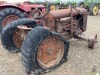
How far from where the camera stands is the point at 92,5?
13.0 meters

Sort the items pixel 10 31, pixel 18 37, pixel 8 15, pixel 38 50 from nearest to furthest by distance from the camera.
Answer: pixel 38 50
pixel 10 31
pixel 18 37
pixel 8 15

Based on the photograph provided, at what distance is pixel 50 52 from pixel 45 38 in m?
0.39

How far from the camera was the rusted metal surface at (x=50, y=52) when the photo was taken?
370cm

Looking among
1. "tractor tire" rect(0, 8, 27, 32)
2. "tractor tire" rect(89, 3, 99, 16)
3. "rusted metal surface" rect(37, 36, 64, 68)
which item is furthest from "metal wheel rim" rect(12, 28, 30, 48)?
"tractor tire" rect(89, 3, 99, 16)

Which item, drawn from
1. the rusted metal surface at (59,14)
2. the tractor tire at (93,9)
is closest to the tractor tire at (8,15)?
the rusted metal surface at (59,14)

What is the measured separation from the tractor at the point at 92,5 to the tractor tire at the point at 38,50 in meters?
9.46

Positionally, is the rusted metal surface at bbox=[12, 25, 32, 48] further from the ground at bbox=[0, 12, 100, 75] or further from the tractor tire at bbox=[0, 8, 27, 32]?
the tractor tire at bbox=[0, 8, 27, 32]

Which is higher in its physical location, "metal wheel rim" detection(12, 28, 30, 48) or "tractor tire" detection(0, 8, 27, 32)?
"tractor tire" detection(0, 8, 27, 32)

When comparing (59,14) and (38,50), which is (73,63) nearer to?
(38,50)

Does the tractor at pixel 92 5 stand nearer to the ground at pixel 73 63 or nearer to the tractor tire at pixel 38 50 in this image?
the ground at pixel 73 63

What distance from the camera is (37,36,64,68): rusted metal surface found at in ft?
12.1

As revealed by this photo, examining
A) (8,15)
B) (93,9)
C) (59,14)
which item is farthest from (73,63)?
(93,9)

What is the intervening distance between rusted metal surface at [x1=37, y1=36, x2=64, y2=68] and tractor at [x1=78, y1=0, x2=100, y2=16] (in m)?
9.40

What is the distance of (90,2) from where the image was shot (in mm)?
13477
